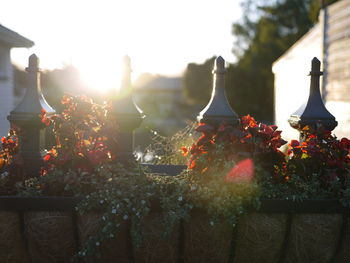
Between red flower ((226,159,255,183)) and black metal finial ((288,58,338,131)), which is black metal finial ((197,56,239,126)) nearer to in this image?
red flower ((226,159,255,183))

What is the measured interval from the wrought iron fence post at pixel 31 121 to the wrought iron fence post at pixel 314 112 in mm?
2071

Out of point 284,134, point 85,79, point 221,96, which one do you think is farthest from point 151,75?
point 221,96

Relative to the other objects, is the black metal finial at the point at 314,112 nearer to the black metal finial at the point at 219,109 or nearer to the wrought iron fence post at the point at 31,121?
the black metal finial at the point at 219,109

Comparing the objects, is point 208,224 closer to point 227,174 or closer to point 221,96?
point 227,174

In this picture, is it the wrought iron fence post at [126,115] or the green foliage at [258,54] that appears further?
the green foliage at [258,54]

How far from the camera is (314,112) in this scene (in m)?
3.38

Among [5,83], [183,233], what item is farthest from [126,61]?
[5,83]

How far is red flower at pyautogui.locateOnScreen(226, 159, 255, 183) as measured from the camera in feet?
8.38

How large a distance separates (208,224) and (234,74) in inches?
1197

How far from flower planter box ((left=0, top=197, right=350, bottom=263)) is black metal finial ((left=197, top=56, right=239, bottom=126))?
0.81m

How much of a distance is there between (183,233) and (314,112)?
163cm

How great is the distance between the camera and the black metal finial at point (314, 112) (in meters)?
3.35

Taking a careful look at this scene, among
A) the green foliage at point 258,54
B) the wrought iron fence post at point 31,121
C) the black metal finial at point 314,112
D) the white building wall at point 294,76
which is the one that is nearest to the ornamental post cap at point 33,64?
the wrought iron fence post at point 31,121

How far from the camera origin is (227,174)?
2576 millimetres
